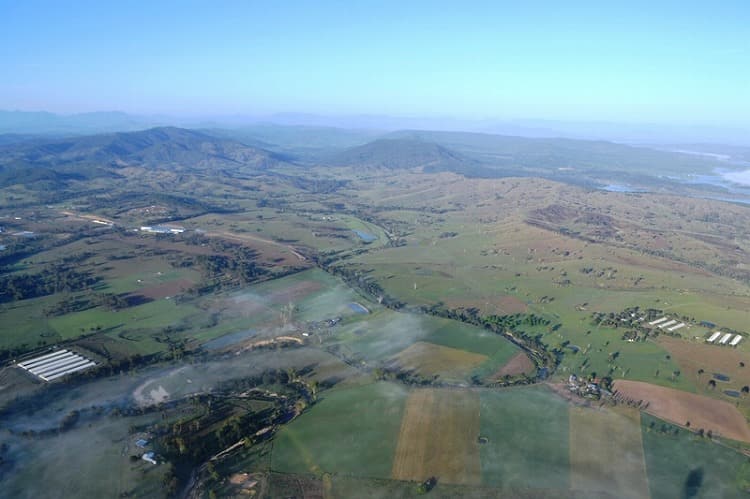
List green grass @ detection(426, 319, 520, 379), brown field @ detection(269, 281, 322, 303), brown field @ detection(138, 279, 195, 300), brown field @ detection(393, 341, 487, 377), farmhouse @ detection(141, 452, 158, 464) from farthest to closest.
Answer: brown field @ detection(138, 279, 195, 300) → brown field @ detection(269, 281, 322, 303) → green grass @ detection(426, 319, 520, 379) → brown field @ detection(393, 341, 487, 377) → farmhouse @ detection(141, 452, 158, 464)

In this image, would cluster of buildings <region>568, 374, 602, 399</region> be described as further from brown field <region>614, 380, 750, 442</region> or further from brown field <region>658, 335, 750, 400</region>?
brown field <region>658, 335, 750, 400</region>

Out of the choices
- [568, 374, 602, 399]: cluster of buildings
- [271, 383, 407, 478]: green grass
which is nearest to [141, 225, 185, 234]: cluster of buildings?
[271, 383, 407, 478]: green grass

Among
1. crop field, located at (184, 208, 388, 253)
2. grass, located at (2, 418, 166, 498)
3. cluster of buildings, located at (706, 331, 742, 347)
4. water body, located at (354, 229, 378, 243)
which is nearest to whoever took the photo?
grass, located at (2, 418, 166, 498)

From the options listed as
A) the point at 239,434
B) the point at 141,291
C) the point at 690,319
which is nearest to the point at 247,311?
the point at 141,291

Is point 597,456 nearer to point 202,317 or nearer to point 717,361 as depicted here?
point 717,361

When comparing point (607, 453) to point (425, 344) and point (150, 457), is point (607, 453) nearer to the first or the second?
point (425, 344)

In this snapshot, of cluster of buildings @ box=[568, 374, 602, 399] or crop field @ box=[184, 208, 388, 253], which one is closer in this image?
cluster of buildings @ box=[568, 374, 602, 399]
